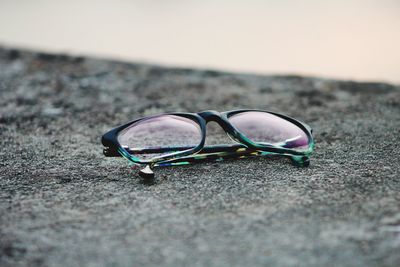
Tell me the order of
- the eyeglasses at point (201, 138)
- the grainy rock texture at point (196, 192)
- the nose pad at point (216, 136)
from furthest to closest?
the nose pad at point (216, 136), the eyeglasses at point (201, 138), the grainy rock texture at point (196, 192)

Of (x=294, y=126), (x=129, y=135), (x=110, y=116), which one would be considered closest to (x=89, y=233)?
(x=129, y=135)

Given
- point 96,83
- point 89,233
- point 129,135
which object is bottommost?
point 89,233

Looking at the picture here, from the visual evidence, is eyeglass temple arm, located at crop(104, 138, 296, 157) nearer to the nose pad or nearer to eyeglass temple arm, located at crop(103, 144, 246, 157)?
eyeglass temple arm, located at crop(103, 144, 246, 157)

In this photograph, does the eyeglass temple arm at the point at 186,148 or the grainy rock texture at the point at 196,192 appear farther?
the eyeglass temple arm at the point at 186,148

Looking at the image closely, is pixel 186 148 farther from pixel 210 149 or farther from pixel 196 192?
pixel 196 192

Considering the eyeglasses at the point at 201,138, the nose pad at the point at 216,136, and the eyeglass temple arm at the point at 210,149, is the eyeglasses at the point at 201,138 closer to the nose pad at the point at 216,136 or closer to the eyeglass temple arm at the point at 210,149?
the eyeglass temple arm at the point at 210,149

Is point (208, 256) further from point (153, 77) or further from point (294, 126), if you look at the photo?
point (153, 77)

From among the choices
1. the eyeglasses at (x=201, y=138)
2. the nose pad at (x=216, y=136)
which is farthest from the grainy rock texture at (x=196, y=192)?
the nose pad at (x=216, y=136)
